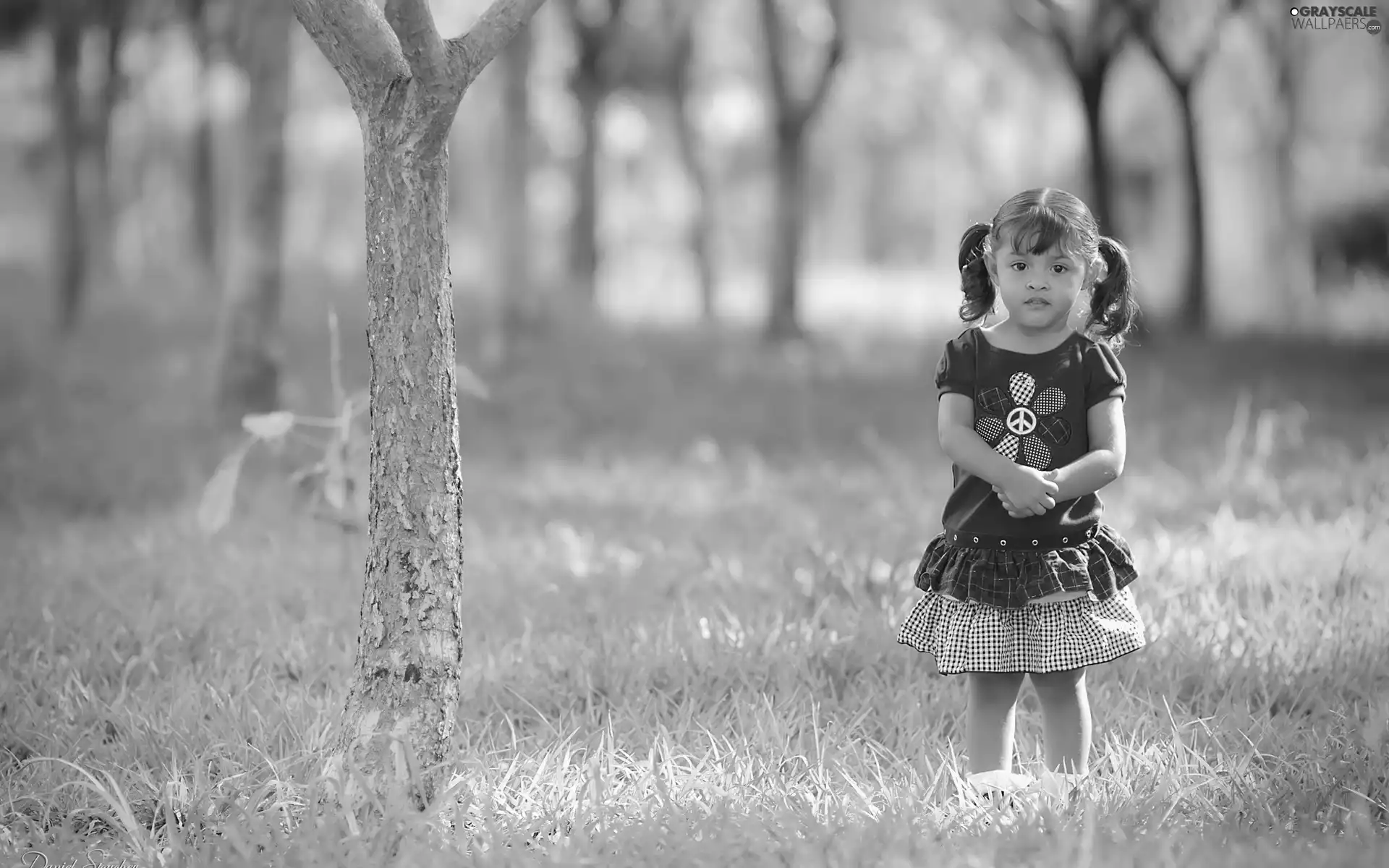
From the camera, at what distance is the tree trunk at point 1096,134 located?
43.0ft

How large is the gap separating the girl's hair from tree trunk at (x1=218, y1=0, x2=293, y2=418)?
593 centimetres

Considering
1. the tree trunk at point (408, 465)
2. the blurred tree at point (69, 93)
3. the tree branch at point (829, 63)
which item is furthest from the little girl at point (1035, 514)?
the blurred tree at point (69, 93)

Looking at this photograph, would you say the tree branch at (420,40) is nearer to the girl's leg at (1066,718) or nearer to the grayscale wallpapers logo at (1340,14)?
the girl's leg at (1066,718)

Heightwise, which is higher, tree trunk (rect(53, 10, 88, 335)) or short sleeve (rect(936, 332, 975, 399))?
tree trunk (rect(53, 10, 88, 335))

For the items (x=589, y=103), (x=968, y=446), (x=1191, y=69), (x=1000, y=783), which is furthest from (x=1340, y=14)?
(x=589, y=103)

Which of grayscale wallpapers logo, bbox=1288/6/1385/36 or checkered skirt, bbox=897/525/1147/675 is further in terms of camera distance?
grayscale wallpapers logo, bbox=1288/6/1385/36

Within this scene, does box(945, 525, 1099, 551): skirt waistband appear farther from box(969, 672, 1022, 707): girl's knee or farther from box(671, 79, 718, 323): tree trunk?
box(671, 79, 718, 323): tree trunk

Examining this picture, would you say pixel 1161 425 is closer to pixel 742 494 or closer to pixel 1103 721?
pixel 742 494

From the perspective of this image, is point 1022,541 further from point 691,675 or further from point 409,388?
point 409,388

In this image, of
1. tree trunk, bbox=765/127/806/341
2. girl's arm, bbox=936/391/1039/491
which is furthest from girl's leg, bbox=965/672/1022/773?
tree trunk, bbox=765/127/806/341

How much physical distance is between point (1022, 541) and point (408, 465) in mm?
1426

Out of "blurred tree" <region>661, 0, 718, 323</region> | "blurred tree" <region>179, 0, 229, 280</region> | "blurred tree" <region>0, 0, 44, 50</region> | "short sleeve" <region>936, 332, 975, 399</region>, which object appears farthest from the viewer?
"blurred tree" <region>661, 0, 718, 323</region>

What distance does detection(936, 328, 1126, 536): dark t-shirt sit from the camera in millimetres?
2816

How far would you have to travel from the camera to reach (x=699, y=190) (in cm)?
1831
